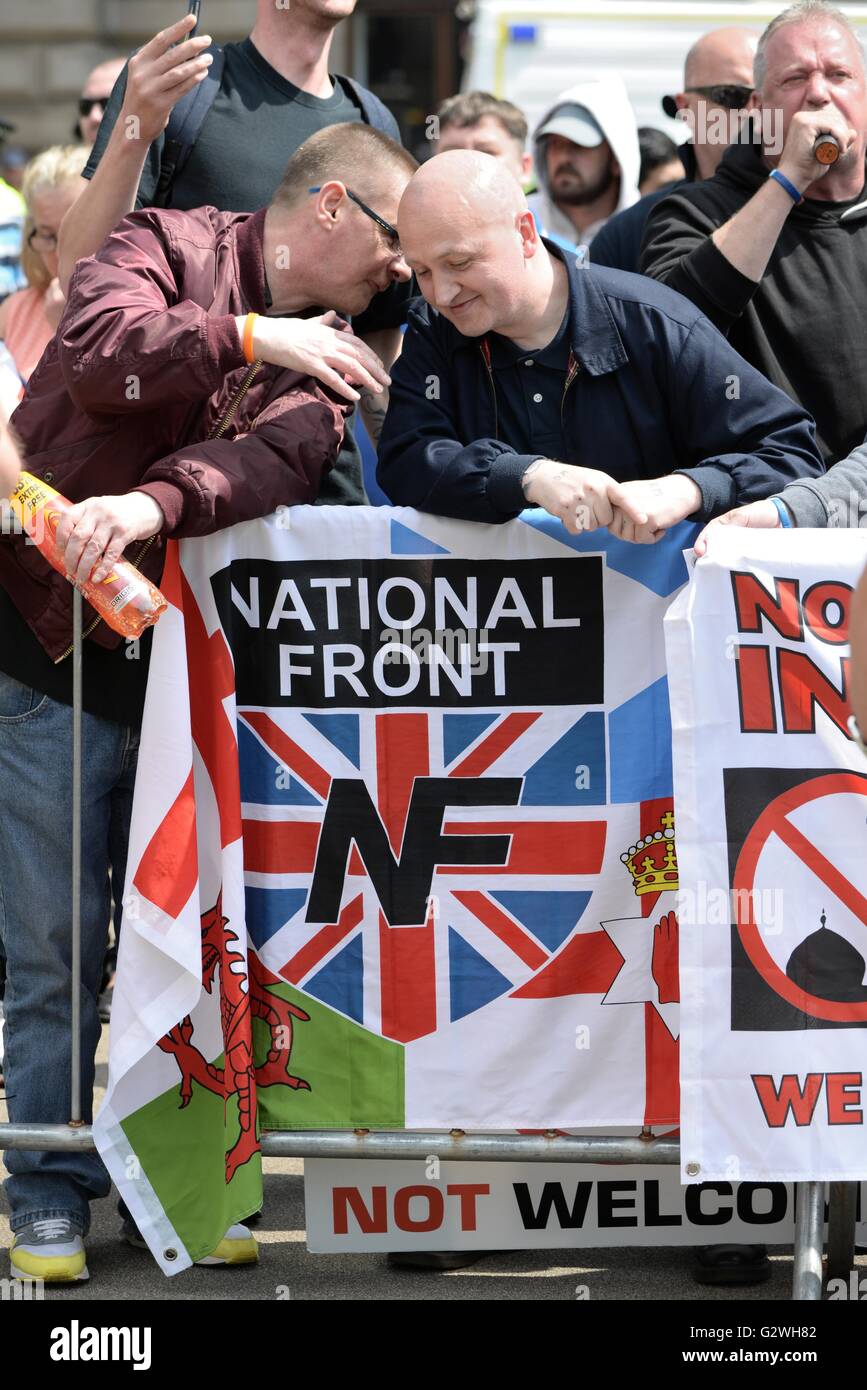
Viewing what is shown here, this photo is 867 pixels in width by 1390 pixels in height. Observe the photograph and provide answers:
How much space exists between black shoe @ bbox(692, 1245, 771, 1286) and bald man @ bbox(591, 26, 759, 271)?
236cm

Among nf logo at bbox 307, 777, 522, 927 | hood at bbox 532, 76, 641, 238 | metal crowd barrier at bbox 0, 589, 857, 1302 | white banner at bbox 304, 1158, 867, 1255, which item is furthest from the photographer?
hood at bbox 532, 76, 641, 238

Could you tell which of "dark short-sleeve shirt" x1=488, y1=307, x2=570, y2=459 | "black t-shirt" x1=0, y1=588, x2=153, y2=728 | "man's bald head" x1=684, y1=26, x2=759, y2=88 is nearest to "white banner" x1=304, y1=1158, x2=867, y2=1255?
"black t-shirt" x1=0, y1=588, x2=153, y2=728

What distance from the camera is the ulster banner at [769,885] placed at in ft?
10.3

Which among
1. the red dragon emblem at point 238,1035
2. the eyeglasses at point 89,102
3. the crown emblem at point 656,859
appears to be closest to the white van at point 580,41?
the eyeglasses at point 89,102

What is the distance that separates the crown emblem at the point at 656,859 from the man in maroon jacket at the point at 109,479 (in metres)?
0.91

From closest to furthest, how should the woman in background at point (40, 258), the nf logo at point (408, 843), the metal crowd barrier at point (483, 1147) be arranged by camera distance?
1. the metal crowd barrier at point (483, 1147)
2. the nf logo at point (408, 843)
3. the woman in background at point (40, 258)

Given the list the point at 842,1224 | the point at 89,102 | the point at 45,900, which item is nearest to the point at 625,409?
the point at 45,900

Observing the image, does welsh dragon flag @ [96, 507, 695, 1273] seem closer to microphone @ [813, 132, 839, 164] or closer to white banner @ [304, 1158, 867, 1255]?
white banner @ [304, 1158, 867, 1255]

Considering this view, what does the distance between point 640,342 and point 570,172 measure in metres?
3.60

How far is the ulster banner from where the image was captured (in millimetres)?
3143

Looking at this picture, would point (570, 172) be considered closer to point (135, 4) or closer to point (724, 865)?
point (724, 865)

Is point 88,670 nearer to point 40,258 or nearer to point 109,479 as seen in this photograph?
point 109,479

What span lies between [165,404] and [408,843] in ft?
3.02
